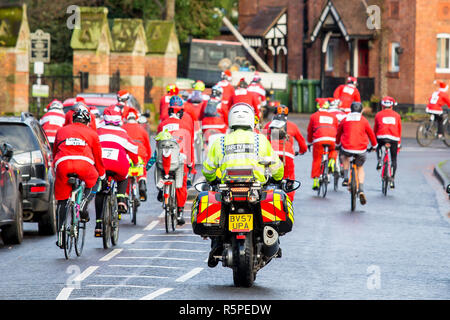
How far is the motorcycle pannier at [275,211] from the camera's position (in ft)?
36.4

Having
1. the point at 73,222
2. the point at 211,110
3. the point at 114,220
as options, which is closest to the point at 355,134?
the point at 211,110

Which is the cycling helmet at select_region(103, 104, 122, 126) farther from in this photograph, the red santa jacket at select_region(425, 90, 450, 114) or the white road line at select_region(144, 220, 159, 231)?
the red santa jacket at select_region(425, 90, 450, 114)

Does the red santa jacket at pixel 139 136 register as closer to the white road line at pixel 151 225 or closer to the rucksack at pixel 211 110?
the white road line at pixel 151 225

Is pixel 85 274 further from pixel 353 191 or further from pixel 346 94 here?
pixel 346 94

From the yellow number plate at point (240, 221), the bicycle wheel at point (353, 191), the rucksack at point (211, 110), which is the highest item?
the rucksack at point (211, 110)

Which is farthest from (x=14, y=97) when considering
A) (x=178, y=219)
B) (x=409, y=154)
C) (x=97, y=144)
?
(x=97, y=144)

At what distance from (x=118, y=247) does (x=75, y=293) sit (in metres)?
3.78

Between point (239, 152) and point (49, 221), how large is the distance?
5350mm

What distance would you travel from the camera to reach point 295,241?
15.5 metres

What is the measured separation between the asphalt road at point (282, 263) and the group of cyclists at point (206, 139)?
65 centimetres

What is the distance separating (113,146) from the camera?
1495cm

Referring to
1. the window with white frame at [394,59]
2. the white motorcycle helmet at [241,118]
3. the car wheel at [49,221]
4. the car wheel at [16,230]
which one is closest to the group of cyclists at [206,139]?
the white motorcycle helmet at [241,118]

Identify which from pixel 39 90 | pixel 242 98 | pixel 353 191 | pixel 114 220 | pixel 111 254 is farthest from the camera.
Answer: pixel 39 90
